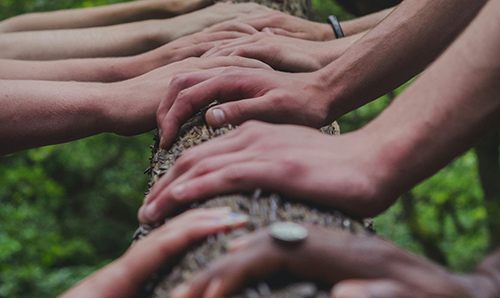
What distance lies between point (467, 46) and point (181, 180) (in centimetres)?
67

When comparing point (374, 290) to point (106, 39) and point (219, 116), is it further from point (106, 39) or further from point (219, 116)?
point (106, 39)

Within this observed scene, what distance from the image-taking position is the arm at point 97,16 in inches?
117

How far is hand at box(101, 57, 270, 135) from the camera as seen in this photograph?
5.50ft

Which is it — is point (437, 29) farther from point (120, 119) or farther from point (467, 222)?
point (467, 222)

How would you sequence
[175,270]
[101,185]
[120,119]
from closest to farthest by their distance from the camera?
[175,270] < [120,119] < [101,185]

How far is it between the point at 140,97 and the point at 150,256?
36.0 inches

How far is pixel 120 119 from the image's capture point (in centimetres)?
169

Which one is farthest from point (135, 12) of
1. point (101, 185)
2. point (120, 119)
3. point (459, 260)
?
point (459, 260)

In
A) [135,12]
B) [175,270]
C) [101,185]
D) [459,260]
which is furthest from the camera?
[459,260]

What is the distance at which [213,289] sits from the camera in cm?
73

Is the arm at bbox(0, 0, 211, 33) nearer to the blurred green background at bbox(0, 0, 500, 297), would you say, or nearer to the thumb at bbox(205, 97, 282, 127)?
the thumb at bbox(205, 97, 282, 127)

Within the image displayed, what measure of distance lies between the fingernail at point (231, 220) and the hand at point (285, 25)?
1.46 meters

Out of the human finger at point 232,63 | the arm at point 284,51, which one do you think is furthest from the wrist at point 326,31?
the human finger at point 232,63

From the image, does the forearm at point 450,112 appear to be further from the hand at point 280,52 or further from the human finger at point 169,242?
the hand at point 280,52
